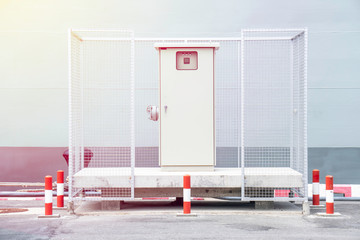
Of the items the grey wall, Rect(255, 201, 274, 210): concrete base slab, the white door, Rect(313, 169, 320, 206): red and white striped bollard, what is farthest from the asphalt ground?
the grey wall

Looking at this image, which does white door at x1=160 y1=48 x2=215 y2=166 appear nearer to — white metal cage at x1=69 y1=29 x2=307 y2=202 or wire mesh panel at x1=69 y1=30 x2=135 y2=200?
white metal cage at x1=69 y1=29 x2=307 y2=202

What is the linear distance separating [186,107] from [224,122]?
1.29 metres

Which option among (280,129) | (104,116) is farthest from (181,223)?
(104,116)

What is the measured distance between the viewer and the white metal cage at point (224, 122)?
8805 millimetres

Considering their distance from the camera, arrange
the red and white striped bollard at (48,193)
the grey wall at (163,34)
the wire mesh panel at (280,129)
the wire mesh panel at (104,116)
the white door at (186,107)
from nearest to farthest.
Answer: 1. the red and white striped bollard at (48,193)
2. the wire mesh panel at (104,116)
3. the wire mesh panel at (280,129)
4. the white door at (186,107)
5. the grey wall at (163,34)

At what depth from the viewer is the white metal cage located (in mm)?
8805

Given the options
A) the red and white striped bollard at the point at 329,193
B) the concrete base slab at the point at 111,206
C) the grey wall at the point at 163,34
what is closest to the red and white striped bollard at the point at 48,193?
the concrete base slab at the point at 111,206

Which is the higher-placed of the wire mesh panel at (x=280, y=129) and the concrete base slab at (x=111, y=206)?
the wire mesh panel at (x=280, y=129)

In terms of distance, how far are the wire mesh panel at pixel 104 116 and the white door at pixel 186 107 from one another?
0.70 meters

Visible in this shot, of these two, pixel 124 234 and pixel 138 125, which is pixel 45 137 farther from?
pixel 124 234

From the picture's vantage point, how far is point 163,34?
13.4 meters

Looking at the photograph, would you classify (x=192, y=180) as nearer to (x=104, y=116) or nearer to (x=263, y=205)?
(x=263, y=205)

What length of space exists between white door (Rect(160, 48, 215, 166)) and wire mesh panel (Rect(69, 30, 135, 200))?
2.29 ft

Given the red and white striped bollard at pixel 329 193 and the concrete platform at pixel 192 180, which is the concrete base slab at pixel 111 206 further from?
the red and white striped bollard at pixel 329 193
